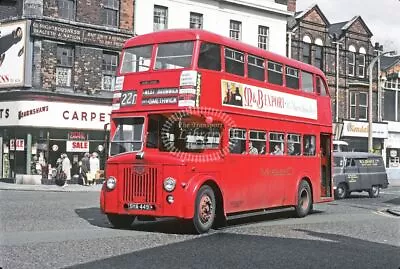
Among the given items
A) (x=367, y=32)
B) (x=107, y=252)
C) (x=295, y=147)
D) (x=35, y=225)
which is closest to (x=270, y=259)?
(x=107, y=252)

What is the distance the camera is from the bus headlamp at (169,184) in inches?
466

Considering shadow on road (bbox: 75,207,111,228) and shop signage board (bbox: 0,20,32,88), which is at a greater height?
shop signage board (bbox: 0,20,32,88)

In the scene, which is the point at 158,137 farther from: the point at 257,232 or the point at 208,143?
the point at 257,232

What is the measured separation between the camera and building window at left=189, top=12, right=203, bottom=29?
34.2m

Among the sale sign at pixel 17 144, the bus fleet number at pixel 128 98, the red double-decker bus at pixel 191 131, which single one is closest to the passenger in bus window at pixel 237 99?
the red double-decker bus at pixel 191 131

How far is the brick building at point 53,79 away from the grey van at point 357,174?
42.2 ft

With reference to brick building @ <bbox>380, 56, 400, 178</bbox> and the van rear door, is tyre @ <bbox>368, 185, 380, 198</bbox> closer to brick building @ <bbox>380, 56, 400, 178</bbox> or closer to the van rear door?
the van rear door

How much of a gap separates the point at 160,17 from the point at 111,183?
2180 cm

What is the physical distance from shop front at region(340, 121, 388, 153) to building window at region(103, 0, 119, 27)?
64.8ft

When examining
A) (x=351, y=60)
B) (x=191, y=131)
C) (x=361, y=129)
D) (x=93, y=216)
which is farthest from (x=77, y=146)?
(x=351, y=60)

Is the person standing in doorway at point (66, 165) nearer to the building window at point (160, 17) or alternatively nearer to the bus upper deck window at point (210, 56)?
the building window at point (160, 17)

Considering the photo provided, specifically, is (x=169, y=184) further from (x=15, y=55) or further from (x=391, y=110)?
(x=391, y=110)

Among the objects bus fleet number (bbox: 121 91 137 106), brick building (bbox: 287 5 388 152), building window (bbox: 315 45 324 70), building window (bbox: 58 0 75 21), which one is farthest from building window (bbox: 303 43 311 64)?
bus fleet number (bbox: 121 91 137 106)

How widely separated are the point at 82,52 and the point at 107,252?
2232cm
